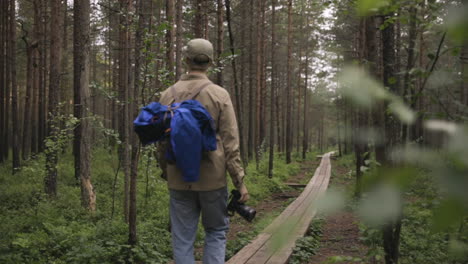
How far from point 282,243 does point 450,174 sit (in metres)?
0.33

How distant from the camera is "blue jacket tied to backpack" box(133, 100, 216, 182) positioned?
294 centimetres

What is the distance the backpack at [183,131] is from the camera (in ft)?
9.66

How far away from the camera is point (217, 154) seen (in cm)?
323

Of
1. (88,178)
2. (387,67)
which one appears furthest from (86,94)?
(387,67)

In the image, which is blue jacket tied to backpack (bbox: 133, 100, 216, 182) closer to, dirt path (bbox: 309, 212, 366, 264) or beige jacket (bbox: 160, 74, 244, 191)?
beige jacket (bbox: 160, 74, 244, 191)

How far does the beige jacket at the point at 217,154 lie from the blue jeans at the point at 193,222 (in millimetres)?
133

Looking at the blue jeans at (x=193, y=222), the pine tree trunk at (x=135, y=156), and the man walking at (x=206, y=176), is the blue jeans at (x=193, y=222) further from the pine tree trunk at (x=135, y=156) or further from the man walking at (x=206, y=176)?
the pine tree trunk at (x=135, y=156)

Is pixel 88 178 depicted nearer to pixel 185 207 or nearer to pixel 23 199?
pixel 23 199

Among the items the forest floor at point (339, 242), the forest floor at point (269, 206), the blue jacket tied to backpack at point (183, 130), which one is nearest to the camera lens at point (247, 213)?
the blue jacket tied to backpack at point (183, 130)

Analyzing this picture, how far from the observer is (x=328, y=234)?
7.27 metres

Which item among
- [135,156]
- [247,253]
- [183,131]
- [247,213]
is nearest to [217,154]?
[183,131]

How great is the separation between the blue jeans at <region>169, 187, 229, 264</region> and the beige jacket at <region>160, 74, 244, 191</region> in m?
0.13

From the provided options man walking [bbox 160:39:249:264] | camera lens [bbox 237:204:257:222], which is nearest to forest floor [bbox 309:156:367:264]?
camera lens [bbox 237:204:257:222]

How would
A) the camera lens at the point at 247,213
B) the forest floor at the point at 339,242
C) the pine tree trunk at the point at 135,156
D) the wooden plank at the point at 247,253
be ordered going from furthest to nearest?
the forest floor at the point at 339,242 < the pine tree trunk at the point at 135,156 < the wooden plank at the point at 247,253 < the camera lens at the point at 247,213
